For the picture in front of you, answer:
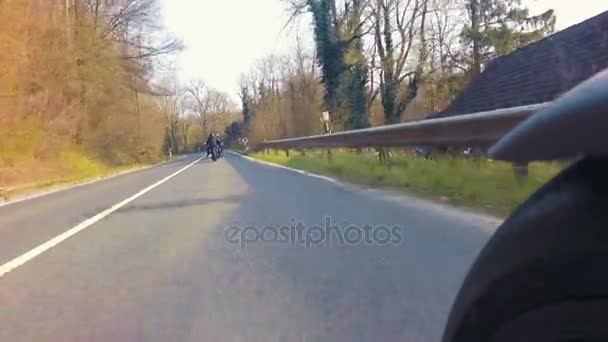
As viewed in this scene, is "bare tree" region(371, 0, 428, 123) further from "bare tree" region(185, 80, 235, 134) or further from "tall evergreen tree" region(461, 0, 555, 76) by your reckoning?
"bare tree" region(185, 80, 235, 134)

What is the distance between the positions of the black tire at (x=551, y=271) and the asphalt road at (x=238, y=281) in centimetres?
191

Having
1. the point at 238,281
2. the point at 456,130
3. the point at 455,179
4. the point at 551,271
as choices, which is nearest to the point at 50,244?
the point at 238,281

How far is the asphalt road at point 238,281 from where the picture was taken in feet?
11.3

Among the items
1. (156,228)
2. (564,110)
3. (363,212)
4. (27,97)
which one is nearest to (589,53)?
(363,212)

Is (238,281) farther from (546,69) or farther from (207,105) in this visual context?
(207,105)

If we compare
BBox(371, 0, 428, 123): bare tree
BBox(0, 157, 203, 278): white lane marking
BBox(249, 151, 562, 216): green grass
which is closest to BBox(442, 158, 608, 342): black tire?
BBox(249, 151, 562, 216): green grass

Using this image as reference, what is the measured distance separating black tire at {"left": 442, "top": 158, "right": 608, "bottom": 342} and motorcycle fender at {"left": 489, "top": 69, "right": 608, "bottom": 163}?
98mm

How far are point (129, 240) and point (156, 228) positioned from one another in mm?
881

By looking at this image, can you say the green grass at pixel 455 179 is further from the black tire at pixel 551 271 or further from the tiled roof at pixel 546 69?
the black tire at pixel 551 271

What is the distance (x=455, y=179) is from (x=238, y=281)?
5921 mm

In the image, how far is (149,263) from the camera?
538cm

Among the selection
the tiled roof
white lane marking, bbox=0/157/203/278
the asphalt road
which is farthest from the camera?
the tiled roof

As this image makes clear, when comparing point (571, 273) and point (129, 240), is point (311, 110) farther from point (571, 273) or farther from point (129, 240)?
point (571, 273)

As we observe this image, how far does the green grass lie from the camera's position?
7301 mm
